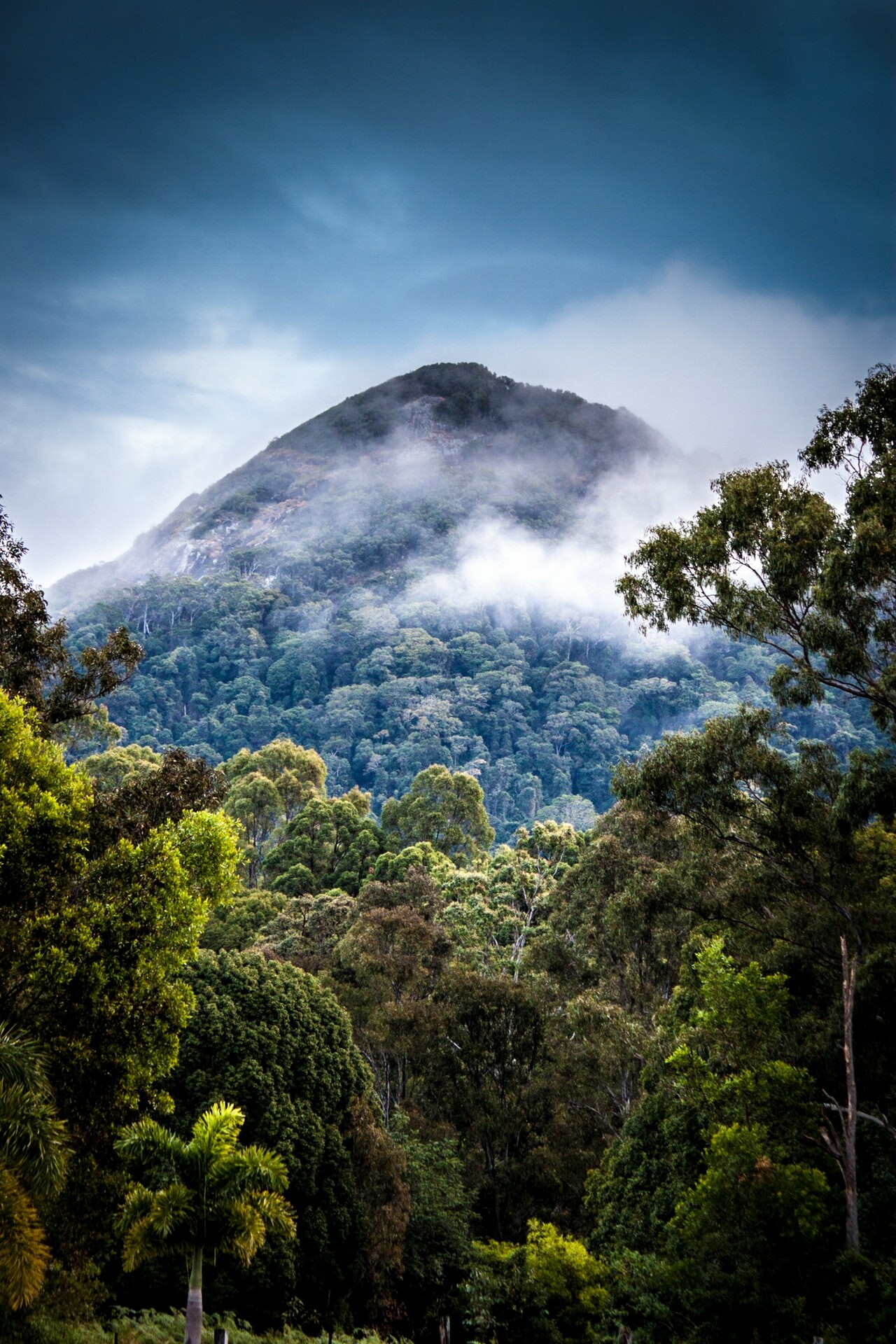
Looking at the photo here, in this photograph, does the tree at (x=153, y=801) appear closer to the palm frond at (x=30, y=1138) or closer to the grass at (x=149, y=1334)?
the palm frond at (x=30, y=1138)

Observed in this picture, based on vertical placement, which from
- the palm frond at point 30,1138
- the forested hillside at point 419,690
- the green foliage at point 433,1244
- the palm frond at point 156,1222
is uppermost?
the forested hillside at point 419,690

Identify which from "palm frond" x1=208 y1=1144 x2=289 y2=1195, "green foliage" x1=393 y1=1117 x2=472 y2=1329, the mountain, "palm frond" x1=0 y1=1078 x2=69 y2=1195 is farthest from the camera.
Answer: the mountain

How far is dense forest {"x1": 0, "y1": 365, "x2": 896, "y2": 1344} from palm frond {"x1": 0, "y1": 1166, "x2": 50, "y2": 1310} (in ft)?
0.09

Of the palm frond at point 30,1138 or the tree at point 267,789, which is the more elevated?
the tree at point 267,789

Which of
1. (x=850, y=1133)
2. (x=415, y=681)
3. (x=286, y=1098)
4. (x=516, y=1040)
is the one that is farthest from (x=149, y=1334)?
(x=415, y=681)

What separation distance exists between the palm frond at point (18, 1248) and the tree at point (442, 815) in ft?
143

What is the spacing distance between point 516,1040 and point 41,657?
54.9 feet

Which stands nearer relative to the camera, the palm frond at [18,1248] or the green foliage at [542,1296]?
the palm frond at [18,1248]

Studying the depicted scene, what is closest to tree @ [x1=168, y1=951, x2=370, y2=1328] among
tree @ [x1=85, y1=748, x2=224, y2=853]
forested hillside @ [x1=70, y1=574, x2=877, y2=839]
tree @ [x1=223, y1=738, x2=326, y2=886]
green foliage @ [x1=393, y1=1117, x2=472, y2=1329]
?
green foliage @ [x1=393, y1=1117, x2=472, y2=1329]

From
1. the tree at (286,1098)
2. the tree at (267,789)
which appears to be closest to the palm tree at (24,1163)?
the tree at (286,1098)

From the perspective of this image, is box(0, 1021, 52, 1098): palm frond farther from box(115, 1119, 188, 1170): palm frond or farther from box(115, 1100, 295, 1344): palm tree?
box(115, 1100, 295, 1344): palm tree

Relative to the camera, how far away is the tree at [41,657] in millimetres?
15250

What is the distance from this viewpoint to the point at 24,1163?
7.66 m

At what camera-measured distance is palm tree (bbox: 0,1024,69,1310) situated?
7.21 meters
